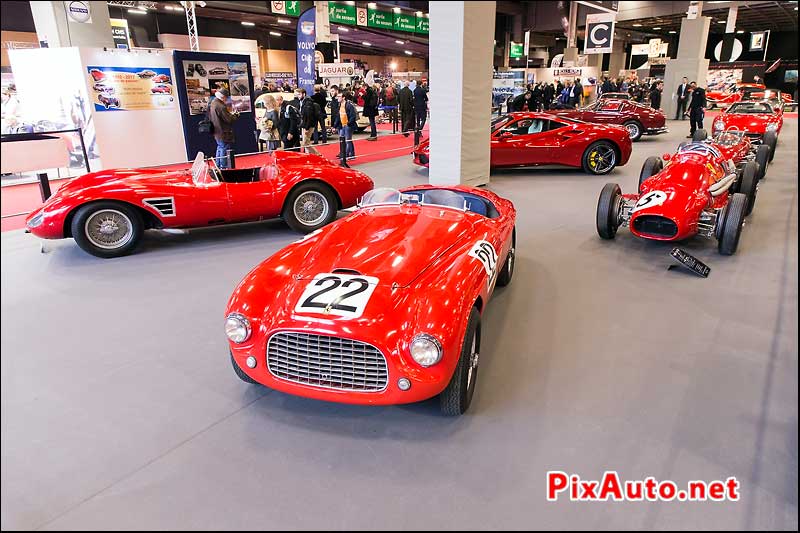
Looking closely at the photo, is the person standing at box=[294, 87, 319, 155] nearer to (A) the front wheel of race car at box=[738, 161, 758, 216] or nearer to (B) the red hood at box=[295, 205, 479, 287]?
(B) the red hood at box=[295, 205, 479, 287]

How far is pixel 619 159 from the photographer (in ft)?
34.0

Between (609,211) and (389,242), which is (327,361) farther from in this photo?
(609,211)

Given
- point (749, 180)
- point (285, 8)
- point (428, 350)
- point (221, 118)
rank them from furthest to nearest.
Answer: point (285, 8)
point (221, 118)
point (749, 180)
point (428, 350)

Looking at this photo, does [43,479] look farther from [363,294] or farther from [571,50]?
[571,50]

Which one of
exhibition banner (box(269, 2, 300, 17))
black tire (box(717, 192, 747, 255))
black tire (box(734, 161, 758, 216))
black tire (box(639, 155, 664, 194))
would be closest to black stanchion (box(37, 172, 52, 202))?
black tire (box(639, 155, 664, 194))

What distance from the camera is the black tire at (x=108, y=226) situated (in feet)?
18.3

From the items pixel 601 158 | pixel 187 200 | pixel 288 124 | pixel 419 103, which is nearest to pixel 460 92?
pixel 187 200

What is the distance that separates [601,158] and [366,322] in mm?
9009

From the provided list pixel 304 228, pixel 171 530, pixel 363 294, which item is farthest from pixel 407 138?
pixel 171 530

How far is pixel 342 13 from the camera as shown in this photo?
2156cm

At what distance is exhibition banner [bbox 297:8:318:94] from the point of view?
42.2 ft

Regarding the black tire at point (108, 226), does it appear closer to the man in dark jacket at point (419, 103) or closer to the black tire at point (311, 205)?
the black tire at point (311, 205)

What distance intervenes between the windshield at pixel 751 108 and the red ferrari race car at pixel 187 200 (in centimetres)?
1261

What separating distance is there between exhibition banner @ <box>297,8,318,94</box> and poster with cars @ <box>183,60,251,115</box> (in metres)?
1.38
